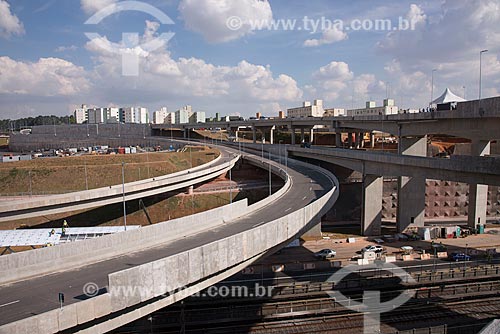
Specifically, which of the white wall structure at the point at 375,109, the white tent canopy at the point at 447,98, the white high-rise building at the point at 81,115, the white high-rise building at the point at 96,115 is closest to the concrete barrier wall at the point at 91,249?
the white tent canopy at the point at 447,98

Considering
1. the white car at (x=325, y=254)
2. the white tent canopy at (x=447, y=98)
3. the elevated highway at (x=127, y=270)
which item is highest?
the white tent canopy at (x=447, y=98)

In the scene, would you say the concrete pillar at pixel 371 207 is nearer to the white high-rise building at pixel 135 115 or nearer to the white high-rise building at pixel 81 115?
the white high-rise building at pixel 135 115

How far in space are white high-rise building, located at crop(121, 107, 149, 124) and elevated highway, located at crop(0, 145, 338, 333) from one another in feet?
590

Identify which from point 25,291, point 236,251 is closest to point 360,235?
point 236,251

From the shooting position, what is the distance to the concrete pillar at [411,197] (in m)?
38.6

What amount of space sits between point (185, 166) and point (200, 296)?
36400 mm

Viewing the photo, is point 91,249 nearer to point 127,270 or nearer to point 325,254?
point 127,270

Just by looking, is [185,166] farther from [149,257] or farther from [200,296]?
[149,257]

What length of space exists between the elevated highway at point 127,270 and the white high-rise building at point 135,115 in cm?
17995

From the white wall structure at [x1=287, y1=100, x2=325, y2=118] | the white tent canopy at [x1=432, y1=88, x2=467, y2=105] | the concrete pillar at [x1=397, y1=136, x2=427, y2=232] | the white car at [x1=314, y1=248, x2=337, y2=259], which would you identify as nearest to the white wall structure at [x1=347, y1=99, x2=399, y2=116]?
the white wall structure at [x1=287, y1=100, x2=325, y2=118]

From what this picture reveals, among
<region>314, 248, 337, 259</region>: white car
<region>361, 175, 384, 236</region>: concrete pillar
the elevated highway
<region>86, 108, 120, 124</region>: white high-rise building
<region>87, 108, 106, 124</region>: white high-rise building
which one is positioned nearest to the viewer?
the elevated highway

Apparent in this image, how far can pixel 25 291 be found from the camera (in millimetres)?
11617

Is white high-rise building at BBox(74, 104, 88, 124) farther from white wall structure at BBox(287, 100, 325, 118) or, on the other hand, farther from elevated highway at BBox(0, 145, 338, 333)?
elevated highway at BBox(0, 145, 338, 333)

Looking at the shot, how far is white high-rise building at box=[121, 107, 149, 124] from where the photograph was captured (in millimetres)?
188500
